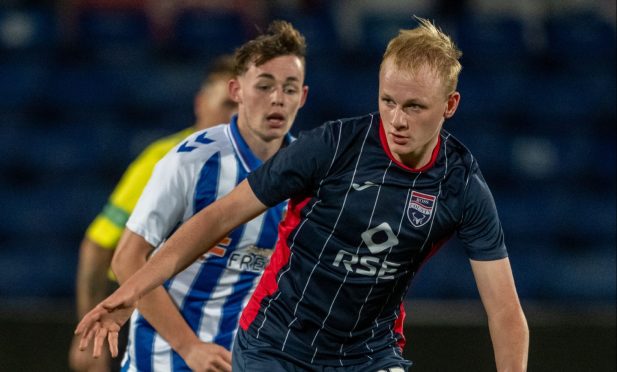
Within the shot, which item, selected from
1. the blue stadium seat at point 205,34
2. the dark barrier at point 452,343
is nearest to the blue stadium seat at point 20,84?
the blue stadium seat at point 205,34

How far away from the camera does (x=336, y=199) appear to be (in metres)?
2.61

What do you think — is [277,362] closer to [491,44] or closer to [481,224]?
[481,224]

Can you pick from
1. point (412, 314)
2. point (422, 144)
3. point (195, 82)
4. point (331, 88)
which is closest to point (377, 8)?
point (331, 88)

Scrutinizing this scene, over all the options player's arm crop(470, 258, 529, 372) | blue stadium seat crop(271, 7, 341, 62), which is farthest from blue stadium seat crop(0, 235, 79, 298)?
player's arm crop(470, 258, 529, 372)

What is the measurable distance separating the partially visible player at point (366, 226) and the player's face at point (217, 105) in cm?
132

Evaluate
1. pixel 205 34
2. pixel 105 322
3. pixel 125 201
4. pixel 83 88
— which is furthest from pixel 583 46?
pixel 105 322

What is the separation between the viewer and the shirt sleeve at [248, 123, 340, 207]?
100 inches

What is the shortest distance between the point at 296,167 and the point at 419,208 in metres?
0.34

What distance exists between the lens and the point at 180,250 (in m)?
2.54

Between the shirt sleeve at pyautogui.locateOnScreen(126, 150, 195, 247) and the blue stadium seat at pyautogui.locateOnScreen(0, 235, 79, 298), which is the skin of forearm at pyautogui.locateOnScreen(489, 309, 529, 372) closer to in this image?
the shirt sleeve at pyautogui.locateOnScreen(126, 150, 195, 247)

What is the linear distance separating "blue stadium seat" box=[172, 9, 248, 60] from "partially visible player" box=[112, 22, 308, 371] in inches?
162

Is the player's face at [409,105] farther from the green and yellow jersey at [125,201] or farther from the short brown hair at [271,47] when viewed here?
the green and yellow jersey at [125,201]

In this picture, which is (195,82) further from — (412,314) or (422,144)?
(422,144)

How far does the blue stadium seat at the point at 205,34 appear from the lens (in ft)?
24.5
